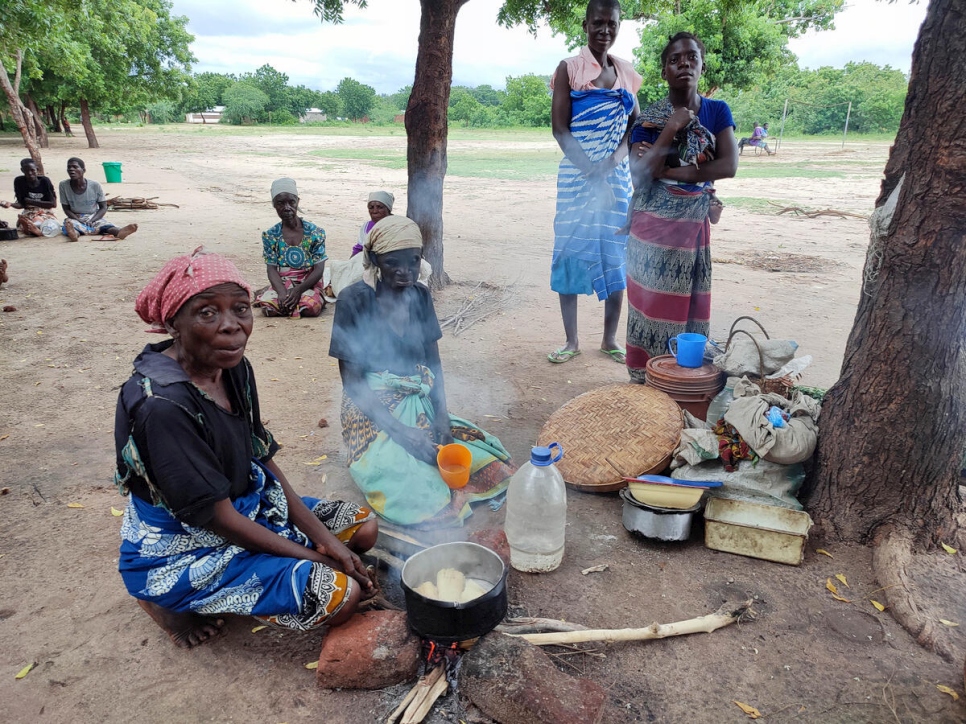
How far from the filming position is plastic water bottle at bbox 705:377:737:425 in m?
3.33

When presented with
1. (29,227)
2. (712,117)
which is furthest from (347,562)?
(29,227)

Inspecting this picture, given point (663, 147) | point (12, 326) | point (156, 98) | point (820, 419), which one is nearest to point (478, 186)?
point (12, 326)

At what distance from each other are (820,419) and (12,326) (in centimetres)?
629

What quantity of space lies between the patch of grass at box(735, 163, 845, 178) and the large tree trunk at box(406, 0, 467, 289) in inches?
567

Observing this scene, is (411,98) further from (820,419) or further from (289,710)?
(289,710)

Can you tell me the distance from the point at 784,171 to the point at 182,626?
2239 centimetres

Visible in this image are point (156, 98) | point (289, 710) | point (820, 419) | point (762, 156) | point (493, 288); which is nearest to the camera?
point (289, 710)

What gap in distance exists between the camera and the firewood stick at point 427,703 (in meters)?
1.91

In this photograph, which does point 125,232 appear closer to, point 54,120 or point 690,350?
point 690,350

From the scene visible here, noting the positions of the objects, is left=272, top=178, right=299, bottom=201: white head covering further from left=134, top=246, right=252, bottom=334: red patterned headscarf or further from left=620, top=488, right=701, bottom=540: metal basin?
left=620, top=488, right=701, bottom=540: metal basin

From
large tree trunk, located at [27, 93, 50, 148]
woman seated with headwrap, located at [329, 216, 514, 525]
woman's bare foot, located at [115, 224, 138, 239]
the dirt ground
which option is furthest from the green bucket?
woman seated with headwrap, located at [329, 216, 514, 525]

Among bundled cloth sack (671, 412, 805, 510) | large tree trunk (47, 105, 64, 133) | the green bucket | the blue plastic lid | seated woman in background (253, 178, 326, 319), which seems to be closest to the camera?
the blue plastic lid

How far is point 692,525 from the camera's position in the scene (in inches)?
113

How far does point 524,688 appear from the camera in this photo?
1.90 metres
